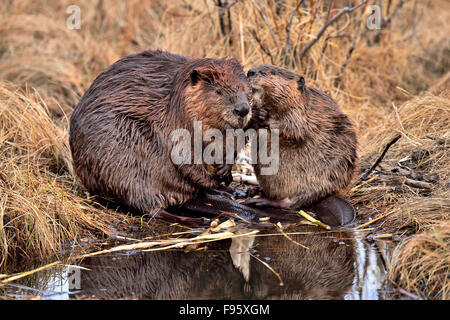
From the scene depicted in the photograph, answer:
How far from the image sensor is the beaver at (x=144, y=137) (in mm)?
3822

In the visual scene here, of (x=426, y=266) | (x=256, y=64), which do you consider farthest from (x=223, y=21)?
(x=426, y=266)

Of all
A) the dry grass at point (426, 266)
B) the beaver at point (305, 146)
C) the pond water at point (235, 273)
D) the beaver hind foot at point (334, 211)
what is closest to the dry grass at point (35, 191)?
the pond water at point (235, 273)

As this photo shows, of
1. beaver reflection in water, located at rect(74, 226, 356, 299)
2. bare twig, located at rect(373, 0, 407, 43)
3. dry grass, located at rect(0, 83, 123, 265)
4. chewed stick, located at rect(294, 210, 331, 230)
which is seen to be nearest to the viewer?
beaver reflection in water, located at rect(74, 226, 356, 299)

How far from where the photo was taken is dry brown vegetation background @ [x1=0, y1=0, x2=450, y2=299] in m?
3.44

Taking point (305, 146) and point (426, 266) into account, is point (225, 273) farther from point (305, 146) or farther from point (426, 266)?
point (305, 146)

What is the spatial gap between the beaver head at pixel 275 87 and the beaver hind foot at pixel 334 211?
648 mm

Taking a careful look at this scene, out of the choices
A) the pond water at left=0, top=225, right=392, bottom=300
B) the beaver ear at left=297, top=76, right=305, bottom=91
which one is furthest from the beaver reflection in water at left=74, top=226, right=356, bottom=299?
the beaver ear at left=297, top=76, right=305, bottom=91

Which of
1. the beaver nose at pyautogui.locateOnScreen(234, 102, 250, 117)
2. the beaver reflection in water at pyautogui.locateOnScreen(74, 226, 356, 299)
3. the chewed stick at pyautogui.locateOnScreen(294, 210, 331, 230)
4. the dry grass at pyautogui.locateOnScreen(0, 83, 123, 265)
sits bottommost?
the beaver reflection in water at pyautogui.locateOnScreen(74, 226, 356, 299)

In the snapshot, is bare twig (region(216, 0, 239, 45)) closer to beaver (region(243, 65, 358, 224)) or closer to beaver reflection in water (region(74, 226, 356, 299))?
beaver (region(243, 65, 358, 224))

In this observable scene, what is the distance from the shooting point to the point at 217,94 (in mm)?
3734

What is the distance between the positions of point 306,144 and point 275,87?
442 mm

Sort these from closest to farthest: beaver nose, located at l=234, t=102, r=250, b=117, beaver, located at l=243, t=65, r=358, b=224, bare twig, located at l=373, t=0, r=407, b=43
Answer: beaver nose, located at l=234, t=102, r=250, b=117
beaver, located at l=243, t=65, r=358, b=224
bare twig, located at l=373, t=0, r=407, b=43
